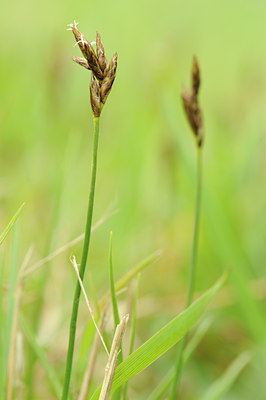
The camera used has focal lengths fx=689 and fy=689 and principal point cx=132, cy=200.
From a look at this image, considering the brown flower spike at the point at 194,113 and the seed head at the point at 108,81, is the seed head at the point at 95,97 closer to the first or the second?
the seed head at the point at 108,81

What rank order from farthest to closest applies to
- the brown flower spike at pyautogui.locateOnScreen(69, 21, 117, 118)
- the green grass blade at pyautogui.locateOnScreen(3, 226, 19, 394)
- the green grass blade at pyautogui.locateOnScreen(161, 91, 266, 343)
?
1. the green grass blade at pyautogui.locateOnScreen(161, 91, 266, 343)
2. the green grass blade at pyautogui.locateOnScreen(3, 226, 19, 394)
3. the brown flower spike at pyautogui.locateOnScreen(69, 21, 117, 118)

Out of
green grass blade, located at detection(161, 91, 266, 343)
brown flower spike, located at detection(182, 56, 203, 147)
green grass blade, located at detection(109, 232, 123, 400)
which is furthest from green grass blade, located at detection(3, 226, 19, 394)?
green grass blade, located at detection(161, 91, 266, 343)

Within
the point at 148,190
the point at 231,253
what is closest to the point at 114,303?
the point at 231,253

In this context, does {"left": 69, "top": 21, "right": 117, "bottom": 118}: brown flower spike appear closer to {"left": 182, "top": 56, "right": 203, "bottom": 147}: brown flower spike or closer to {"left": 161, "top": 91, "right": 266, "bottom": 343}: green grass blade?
{"left": 182, "top": 56, "right": 203, "bottom": 147}: brown flower spike

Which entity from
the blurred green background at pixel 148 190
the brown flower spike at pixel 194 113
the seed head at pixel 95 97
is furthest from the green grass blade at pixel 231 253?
the seed head at pixel 95 97

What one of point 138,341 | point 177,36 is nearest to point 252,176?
point 138,341

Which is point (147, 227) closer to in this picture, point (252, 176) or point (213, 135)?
point (252, 176)

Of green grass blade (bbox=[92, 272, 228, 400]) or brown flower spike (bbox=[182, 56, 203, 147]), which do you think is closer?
green grass blade (bbox=[92, 272, 228, 400])
